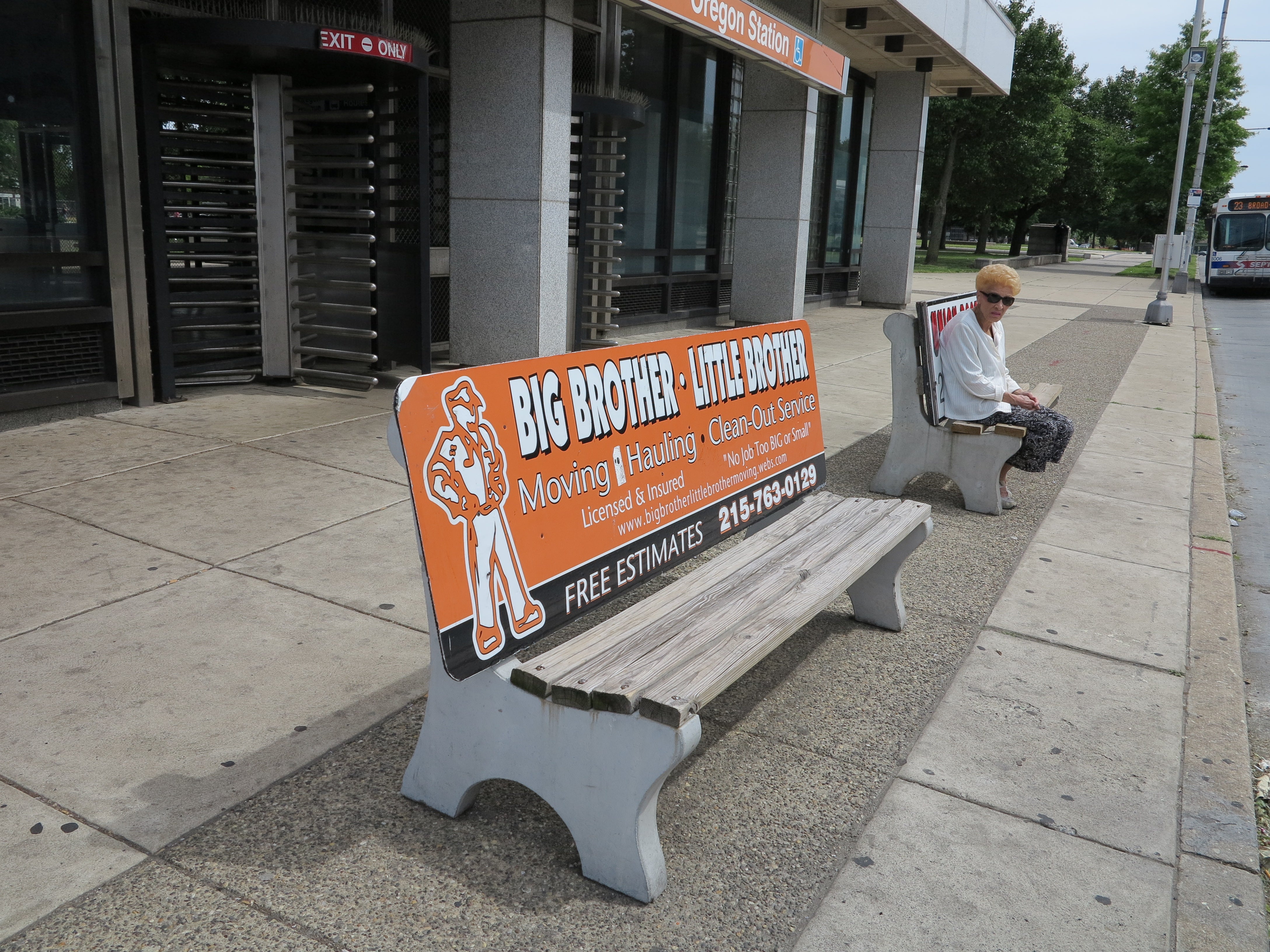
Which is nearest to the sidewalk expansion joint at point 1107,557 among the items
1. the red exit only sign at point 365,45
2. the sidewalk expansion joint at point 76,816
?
the sidewalk expansion joint at point 76,816

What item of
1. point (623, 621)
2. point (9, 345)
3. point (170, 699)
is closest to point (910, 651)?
point (623, 621)

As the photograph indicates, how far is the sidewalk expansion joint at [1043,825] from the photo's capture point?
121 inches

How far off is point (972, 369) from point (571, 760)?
4.35m

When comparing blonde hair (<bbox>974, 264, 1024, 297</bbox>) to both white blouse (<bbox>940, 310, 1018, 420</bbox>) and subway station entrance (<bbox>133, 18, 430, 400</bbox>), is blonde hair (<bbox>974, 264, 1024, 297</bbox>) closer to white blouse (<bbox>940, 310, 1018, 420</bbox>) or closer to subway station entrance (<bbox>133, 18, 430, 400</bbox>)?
white blouse (<bbox>940, 310, 1018, 420</bbox>)

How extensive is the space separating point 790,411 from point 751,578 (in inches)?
52.6

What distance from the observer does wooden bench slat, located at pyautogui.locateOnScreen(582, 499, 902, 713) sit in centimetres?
273

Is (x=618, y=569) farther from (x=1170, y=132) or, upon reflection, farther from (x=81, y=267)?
(x=1170, y=132)

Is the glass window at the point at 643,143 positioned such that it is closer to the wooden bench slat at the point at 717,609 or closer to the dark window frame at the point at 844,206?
the dark window frame at the point at 844,206

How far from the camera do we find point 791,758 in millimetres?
3512

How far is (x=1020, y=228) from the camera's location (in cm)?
5481

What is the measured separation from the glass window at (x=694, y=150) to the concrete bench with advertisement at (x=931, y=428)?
822 cm

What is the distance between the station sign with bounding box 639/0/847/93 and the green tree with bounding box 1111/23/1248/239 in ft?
138

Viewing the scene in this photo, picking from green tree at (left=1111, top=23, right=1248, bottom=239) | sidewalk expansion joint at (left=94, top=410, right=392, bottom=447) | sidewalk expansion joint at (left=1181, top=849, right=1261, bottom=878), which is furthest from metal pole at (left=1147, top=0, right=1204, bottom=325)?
green tree at (left=1111, top=23, right=1248, bottom=239)

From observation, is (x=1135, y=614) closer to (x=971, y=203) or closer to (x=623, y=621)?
(x=623, y=621)
